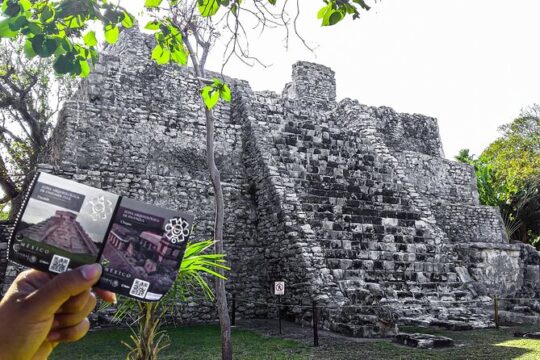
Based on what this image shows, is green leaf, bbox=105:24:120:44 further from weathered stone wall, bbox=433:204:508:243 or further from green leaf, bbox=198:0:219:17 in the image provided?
weathered stone wall, bbox=433:204:508:243

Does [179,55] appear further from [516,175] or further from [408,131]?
[516,175]

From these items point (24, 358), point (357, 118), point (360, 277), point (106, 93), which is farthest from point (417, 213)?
point (24, 358)

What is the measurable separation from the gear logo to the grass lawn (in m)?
4.55

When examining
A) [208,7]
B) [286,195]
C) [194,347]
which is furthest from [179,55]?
[286,195]

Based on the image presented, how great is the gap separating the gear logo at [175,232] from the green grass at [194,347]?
4.55m

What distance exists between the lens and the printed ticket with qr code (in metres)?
1.14

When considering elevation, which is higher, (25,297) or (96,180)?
(96,180)

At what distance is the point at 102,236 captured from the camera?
119 cm

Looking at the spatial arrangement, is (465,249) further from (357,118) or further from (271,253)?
(271,253)

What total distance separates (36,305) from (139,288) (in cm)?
25

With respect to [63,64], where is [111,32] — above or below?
above

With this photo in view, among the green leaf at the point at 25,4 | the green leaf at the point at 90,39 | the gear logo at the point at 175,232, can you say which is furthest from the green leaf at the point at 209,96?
the gear logo at the point at 175,232

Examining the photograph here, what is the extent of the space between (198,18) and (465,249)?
9079 mm

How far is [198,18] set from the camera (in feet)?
23.4
